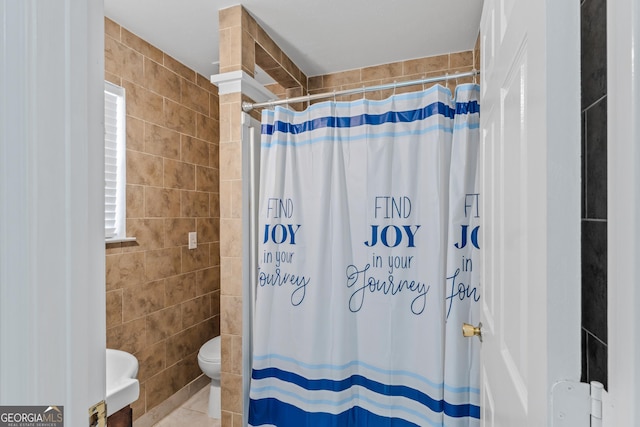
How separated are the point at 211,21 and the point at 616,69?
6.72 ft

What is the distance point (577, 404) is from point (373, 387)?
129cm

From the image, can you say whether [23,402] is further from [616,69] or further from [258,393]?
[258,393]

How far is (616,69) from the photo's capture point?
359mm

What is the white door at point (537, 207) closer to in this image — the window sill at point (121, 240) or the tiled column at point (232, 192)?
the tiled column at point (232, 192)

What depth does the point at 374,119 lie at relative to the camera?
1584 mm

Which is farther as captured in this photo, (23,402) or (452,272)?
(452,272)

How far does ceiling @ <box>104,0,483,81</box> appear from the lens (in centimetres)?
174

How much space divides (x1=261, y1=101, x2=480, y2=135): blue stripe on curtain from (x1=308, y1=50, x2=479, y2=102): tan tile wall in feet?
2.74

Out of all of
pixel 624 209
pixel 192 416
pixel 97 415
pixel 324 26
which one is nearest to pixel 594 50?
pixel 624 209

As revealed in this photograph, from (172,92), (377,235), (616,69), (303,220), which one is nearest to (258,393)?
(303,220)

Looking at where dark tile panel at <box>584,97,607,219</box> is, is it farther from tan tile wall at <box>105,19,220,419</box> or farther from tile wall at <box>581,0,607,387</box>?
tan tile wall at <box>105,19,220,419</box>

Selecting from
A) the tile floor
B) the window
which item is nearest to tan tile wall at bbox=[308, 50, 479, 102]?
the window

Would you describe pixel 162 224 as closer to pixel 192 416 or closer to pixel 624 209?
pixel 192 416

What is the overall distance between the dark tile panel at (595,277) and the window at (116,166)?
215 centimetres
